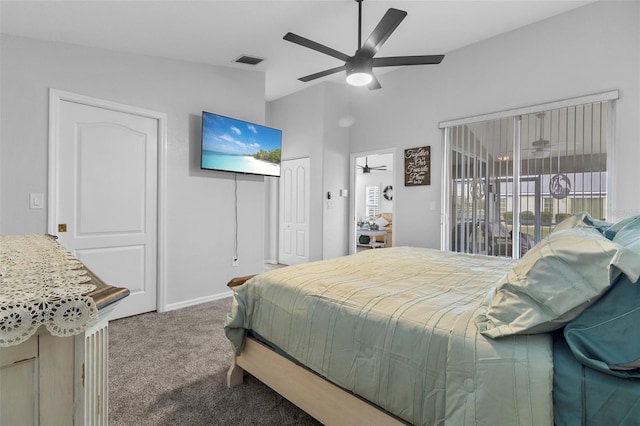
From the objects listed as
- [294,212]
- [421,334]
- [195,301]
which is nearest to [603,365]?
[421,334]

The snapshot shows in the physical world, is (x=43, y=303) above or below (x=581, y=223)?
below

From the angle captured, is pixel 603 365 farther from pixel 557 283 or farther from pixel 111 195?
pixel 111 195

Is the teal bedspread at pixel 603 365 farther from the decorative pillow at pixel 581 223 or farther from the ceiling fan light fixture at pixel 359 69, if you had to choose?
the ceiling fan light fixture at pixel 359 69

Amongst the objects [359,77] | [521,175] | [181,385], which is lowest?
[181,385]

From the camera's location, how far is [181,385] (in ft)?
6.57

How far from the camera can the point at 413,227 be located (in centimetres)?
452

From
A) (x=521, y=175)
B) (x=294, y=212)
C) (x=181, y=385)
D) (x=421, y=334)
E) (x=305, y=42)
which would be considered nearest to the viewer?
(x=421, y=334)

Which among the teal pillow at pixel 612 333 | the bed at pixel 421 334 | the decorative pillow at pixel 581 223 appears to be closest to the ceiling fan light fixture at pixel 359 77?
A: the bed at pixel 421 334

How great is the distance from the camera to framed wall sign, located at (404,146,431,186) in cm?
437

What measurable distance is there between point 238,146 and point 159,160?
898 millimetres

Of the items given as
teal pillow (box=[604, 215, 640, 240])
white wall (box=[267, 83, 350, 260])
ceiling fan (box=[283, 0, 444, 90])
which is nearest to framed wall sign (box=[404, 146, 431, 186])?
white wall (box=[267, 83, 350, 260])

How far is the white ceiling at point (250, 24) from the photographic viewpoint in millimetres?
2512

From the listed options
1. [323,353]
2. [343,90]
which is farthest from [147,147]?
[343,90]

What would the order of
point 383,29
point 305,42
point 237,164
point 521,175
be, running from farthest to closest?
point 237,164, point 521,175, point 305,42, point 383,29
